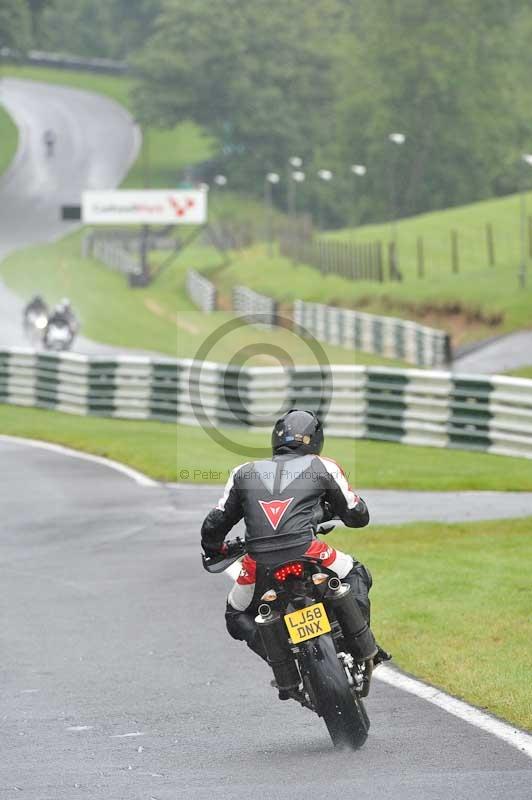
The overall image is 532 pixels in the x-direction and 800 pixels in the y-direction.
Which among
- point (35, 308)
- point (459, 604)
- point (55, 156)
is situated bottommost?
point (35, 308)

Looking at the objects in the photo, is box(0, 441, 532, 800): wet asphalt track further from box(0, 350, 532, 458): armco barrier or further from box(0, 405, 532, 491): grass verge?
box(0, 350, 532, 458): armco barrier

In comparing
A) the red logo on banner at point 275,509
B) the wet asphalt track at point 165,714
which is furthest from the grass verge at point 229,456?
the red logo on banner at point 275,509

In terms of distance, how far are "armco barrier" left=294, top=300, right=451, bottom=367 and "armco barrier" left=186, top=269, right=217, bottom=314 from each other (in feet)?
26.9

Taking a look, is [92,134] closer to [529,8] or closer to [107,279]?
[529,8]

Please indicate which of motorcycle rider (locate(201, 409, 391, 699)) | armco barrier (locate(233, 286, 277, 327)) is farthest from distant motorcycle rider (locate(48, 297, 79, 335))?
motorcycle rider (locate(201, 409, 391, 699))

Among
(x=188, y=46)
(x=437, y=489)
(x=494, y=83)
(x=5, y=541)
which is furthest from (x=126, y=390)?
(x=188, y=46)

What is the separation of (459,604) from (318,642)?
427 centimetres

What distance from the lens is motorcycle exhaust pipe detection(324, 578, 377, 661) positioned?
8609 millimetres

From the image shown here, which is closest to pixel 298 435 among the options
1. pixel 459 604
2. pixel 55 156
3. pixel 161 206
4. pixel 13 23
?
pixel 459 604

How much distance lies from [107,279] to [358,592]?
72315mm

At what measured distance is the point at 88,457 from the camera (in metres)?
24.5

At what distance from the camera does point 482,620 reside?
11875mm

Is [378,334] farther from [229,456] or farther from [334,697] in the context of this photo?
[334,697]

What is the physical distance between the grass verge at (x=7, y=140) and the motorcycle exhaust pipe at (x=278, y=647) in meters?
110
